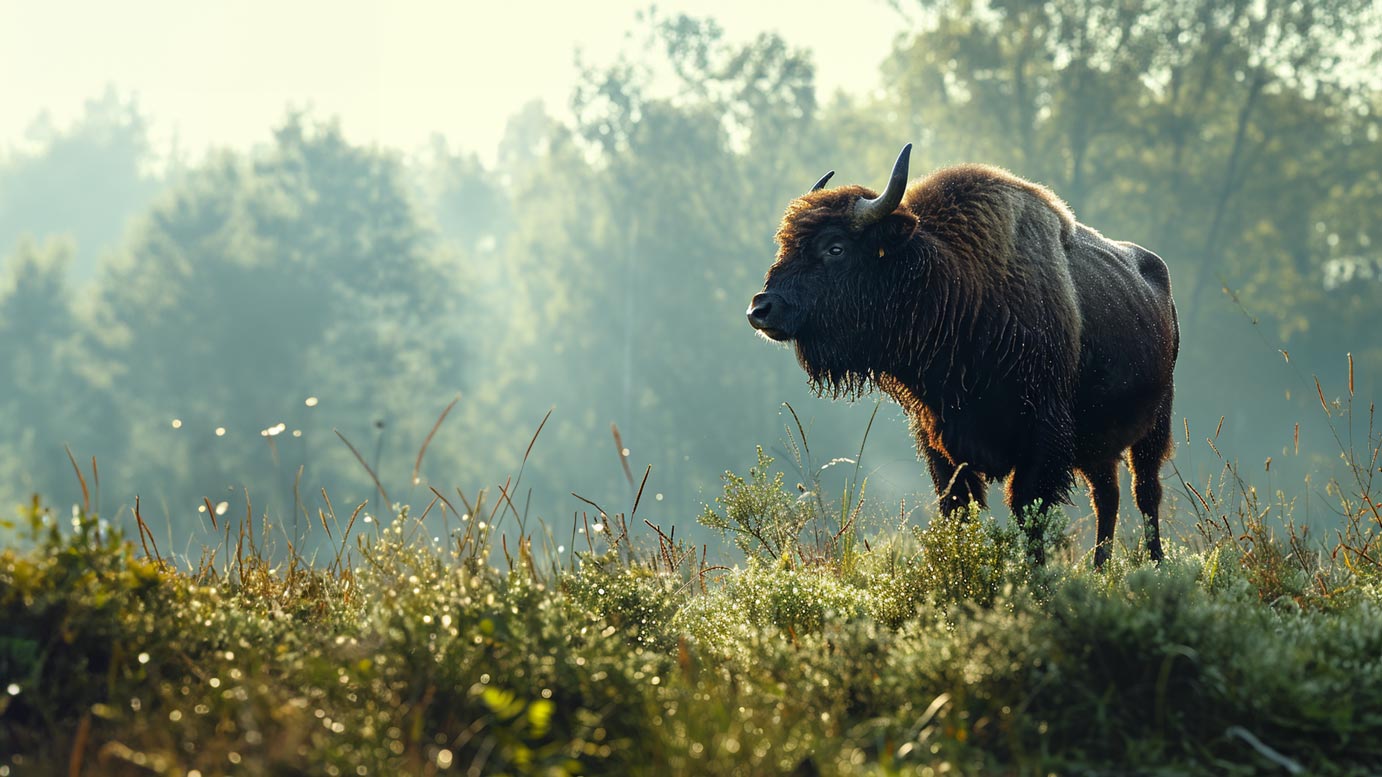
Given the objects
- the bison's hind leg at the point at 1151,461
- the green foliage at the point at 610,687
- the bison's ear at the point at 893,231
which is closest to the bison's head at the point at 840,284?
the bison's ear at the point at 893,231

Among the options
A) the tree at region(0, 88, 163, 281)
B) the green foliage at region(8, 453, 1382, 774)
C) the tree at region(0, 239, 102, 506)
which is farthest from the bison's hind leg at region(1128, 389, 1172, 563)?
the tree at region(0, 88, 163, 281)

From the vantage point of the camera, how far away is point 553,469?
54.9m

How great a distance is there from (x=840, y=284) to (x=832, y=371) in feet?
1.76

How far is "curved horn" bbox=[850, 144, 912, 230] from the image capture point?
21.5 feet

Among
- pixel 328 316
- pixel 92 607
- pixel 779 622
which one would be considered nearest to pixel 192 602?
pixel 92 607

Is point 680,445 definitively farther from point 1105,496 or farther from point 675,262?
point 1105,496

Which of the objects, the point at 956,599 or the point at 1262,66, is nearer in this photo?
the point at 956,599

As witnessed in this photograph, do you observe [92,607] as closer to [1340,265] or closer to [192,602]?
[192,602]

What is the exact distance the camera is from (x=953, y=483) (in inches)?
260

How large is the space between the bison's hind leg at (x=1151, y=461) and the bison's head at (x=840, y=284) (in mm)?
2796

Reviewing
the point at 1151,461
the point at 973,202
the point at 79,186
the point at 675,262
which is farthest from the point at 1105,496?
the point at 79,186

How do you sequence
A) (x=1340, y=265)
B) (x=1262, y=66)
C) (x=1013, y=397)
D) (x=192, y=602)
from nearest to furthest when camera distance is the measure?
(x=192, y=602) → (x=1013, y=397) → (x=1262, y=66) → (x=1340, y=265)

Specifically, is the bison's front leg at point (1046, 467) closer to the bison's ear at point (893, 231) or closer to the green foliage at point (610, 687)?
the bison's ear at point (893, 231)

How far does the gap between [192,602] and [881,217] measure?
4291 millimetres
